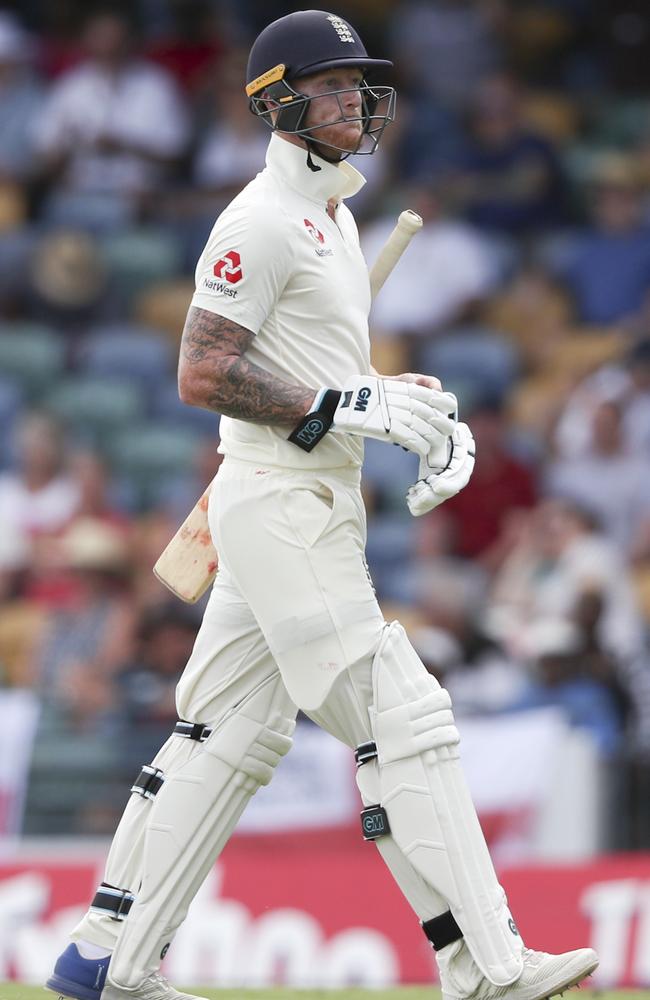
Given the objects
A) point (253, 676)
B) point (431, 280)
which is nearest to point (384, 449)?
point (431, 280)

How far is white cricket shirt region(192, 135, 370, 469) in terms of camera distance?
4410mm

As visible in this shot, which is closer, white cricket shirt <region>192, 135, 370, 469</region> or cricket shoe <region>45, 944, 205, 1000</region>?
white cricket shirt <region>192, 135, 370, 469</region>

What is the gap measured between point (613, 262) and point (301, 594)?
271 inches

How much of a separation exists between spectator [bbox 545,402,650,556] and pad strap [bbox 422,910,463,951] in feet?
16.4

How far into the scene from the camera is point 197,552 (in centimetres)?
492

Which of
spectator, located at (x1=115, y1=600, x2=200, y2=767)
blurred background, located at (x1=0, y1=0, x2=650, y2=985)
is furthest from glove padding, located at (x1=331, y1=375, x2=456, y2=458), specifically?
spectator, located at (x1=115, y1=600, x2=200, y2=767)

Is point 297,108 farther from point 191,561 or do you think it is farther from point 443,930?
point 443,930

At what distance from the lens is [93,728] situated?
787 centimetres

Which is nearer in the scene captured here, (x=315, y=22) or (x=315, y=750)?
(x=315, y=22)

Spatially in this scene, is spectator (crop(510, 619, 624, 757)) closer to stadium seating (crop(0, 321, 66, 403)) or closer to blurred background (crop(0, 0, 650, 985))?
blurred background (crop(0, 0, 650, 985))

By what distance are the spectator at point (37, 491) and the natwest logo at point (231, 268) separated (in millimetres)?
5671

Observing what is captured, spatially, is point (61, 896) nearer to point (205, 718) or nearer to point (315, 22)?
point (205, 718)

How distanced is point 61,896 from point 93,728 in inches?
33.9

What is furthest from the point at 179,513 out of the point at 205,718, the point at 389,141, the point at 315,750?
the point at 205,718
